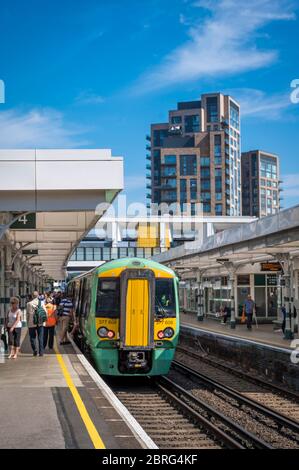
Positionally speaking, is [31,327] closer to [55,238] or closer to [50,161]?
[50,161]

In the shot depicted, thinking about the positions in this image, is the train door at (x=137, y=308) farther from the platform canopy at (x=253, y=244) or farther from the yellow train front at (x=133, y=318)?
the platform canopy at (x=253, y=244)

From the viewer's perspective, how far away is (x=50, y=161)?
47.9 ft

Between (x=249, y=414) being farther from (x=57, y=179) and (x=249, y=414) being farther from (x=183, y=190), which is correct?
(x=183, y=190)

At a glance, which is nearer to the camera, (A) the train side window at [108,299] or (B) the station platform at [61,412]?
(B) the station platform at [61,412]

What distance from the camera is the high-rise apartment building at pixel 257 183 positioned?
520 feet

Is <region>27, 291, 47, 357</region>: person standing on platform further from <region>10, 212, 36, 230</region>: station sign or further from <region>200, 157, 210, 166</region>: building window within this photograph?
<region>200, 157, 210, 166</region>: building window

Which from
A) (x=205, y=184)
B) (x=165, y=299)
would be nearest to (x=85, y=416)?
(x=165, y=299)

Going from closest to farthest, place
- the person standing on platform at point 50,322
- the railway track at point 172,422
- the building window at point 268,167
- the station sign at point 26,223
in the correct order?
1. the railway track at point 172,422
2. the person standing on platform at point 50,322
3. the station sign at point 26,223
4. the building window at point 268,167

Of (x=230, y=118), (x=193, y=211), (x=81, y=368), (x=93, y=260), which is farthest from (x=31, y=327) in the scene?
(x=230, y=118)

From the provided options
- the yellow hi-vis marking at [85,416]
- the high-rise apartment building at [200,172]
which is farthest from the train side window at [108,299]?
the high-rise apartment building at [200,172]

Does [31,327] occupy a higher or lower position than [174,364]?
higher

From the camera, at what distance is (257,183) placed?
519 ft

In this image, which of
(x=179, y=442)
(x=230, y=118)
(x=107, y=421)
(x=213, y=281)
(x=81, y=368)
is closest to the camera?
(x=107, y=421)

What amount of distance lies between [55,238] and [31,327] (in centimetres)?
900
